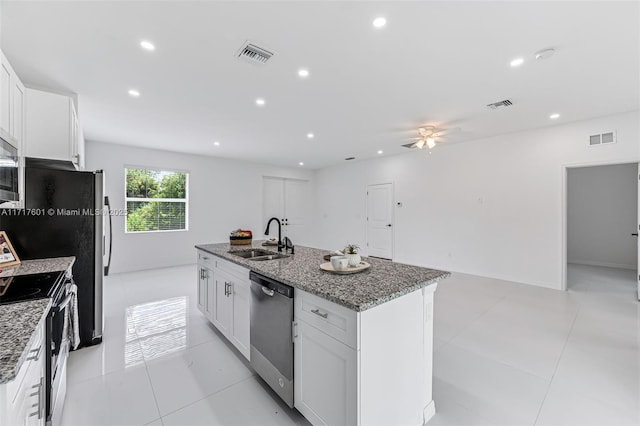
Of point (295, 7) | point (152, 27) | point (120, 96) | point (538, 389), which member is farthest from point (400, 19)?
point (120, 96)

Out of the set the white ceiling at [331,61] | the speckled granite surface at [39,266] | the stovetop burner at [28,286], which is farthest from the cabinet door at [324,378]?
the white ceiling at [331,61]

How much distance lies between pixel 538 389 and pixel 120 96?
4953 mm

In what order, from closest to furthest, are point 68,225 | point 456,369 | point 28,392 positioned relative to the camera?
point 28,392 < point 456,369 < point 68,225

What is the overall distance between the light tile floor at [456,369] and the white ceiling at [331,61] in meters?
2.66

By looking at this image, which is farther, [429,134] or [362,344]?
[429,134]

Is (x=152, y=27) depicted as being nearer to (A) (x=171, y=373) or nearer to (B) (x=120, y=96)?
(B) (x=120, y=96)

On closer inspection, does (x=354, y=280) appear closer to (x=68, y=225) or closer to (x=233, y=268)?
(x=233, y=268)

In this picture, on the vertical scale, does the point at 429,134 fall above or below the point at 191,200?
above

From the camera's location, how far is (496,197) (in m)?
4.92

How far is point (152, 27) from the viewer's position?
6.57 feet

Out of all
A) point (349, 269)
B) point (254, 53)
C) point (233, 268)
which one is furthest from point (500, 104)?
point (233, 268)

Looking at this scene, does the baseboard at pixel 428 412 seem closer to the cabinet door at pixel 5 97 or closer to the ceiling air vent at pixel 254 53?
the ceiling air vent at pixel 254 53

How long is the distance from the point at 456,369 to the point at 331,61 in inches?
114

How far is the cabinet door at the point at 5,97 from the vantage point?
1724 mm
